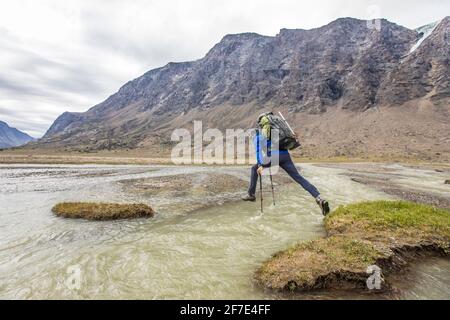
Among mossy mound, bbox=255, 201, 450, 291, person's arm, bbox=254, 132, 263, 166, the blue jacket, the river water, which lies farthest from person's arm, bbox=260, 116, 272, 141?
mossy mound, bbox=255, 201, 450, 291

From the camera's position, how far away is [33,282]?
6.74m

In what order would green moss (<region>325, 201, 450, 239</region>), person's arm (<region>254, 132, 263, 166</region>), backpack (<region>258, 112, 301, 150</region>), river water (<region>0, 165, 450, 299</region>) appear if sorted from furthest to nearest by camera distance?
person's arm (<region>254, 132, 263, 166</region>) → backpack (<region>258, 112, 301, 150</region>) → green moss (<region>325, 201, 450, 239</region>) → river water (<region>0, 165, 450, 299</region>)

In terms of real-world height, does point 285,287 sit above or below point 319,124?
below

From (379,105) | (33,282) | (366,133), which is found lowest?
(33,282)

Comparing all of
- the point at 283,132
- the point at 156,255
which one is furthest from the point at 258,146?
the point at 156,255

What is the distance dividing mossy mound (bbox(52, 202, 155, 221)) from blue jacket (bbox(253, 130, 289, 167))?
5.65 meters

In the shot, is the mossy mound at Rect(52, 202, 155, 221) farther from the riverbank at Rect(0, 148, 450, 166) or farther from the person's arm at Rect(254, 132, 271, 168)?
the riverbank at Rect(0, 148, 450, 166)

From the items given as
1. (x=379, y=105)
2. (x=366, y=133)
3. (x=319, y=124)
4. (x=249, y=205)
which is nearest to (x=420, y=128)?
(x=366, y=133)

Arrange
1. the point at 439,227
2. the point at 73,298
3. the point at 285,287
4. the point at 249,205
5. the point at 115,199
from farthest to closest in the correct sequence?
the point at 115,199 → the point at 249,205 → the point at 439,227 → the point at 285,287 → the point at 73,298

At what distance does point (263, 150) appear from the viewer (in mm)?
12766

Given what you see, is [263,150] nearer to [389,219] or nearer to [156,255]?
[389,219]

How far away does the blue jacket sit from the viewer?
12.6 m
